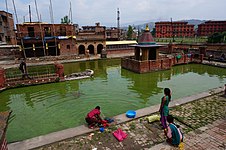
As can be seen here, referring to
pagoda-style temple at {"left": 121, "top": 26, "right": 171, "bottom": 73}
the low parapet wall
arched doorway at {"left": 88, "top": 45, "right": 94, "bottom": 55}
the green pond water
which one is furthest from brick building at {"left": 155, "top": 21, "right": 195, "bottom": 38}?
the green pond water

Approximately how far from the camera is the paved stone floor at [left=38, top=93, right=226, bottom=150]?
588 centimetres

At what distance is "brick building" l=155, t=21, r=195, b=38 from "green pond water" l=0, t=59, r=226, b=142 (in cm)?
7710

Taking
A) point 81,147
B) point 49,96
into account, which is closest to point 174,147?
point 81,147

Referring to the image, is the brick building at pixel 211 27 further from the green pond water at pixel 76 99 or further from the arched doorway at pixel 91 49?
the green pond water at pixel 76 99

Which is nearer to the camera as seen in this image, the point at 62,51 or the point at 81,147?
the point at 81,147

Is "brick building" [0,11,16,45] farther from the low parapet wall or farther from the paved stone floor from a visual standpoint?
the paved stone floor

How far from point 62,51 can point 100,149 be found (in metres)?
28.9

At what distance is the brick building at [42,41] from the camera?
30.6 m

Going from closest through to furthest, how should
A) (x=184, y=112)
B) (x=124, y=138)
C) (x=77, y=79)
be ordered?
(x=124, y=138), (x=184, y=112), (x=77, y=79)

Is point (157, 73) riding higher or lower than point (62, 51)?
lower

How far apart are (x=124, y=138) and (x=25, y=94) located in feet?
33.8

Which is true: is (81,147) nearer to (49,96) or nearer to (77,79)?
(49,96)

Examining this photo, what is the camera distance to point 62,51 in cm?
3209

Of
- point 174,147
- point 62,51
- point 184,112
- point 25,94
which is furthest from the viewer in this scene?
point 62,51
